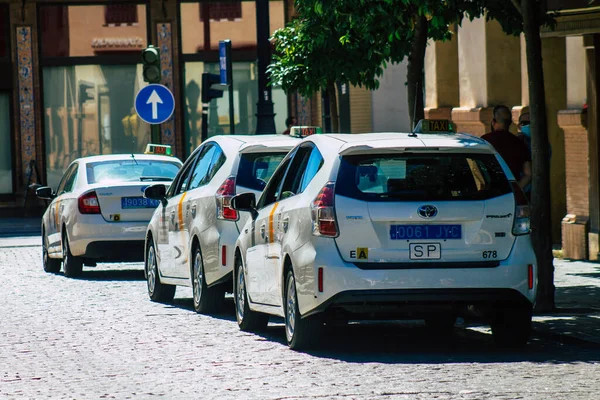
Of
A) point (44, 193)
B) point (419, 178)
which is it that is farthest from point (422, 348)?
point (44, 193)

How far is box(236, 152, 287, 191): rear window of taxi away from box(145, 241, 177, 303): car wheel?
2099 millimetres

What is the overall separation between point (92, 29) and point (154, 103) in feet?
43.7

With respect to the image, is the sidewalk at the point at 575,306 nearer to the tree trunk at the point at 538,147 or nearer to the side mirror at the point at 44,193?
the tree trunk at the point at 538,147

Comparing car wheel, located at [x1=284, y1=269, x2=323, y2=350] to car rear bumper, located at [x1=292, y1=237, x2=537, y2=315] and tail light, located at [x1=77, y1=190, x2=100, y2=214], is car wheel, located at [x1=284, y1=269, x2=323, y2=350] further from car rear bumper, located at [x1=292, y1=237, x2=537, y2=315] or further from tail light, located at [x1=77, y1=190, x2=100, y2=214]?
tail light, located at [x1=77, y1=190, x2=100, y2=214]

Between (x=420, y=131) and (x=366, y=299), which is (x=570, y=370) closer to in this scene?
(x=366, y=299)

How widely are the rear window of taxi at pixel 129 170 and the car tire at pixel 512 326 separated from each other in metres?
8.22

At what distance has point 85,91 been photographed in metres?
36.1

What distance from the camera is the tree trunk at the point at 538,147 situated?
12938 mm

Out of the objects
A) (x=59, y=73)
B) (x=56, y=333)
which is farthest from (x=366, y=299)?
(x=59, y=73)

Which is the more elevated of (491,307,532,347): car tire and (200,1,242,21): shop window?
(200,1,242,21): shop window

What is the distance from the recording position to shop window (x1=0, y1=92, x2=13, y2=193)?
116ft

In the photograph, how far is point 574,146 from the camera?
19.7m

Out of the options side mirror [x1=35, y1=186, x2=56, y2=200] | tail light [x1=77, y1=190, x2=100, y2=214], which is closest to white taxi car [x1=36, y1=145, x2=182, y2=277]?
tail light [x1=77, y1=190, x2=100, y2=214]

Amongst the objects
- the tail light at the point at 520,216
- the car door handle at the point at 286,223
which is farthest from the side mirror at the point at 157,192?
the tail light at the point at 520,216
